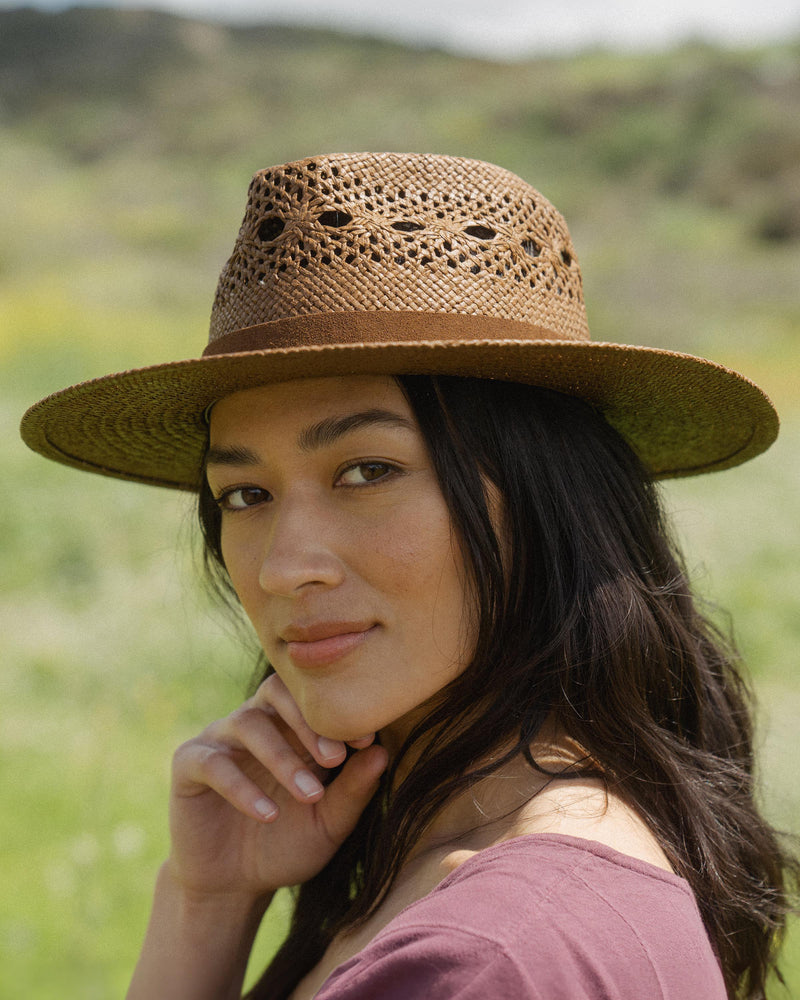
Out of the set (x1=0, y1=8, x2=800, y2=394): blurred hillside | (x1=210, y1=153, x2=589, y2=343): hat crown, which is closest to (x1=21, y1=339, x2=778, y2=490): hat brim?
(x1=210, y1=153, x2=589, y2=343): hat crown

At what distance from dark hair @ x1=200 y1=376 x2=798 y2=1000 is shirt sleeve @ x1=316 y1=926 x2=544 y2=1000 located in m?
0.49

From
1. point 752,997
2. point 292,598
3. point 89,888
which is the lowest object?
point 89,888

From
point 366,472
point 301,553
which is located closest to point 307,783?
point 301,553

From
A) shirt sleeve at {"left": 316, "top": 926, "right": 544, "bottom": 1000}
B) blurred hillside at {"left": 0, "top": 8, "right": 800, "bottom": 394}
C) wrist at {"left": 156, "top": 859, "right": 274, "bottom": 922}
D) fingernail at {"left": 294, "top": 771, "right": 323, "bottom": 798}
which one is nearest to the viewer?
shirt sleeve at {"left": 316, "top": 926, "right": 544, "bottom": 1000}

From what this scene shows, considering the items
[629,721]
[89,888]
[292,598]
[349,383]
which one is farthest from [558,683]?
[89,888]

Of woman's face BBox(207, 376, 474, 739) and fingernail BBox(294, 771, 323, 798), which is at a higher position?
woman's face BBox(207, 376, 474, 739)

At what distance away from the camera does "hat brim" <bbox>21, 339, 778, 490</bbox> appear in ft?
5.62

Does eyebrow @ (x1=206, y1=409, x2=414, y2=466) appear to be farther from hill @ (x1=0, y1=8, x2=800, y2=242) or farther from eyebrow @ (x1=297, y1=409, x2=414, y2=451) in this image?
hill @ (x1=0, y1=8, x2=800, y2=242)

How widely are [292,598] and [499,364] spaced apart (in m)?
0.53

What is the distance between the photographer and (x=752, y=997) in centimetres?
211

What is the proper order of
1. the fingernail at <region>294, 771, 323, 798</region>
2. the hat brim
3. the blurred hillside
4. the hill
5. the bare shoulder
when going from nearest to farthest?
the bare shoulder < the hat brim < the fingernail at <region>294, 771, 323, 798</region> < the blurred hillside < the hill

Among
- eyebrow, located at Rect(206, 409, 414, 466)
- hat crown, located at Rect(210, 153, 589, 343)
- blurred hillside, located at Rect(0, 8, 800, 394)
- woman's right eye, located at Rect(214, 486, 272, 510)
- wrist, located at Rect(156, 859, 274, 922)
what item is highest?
blurred hillside, located at Rect(0, 8, 800, 394)

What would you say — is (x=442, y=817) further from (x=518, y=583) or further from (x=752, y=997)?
(x=752, y=997)

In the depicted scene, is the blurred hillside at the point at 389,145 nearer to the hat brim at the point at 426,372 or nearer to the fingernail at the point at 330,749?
the hat brim at the point at 426,372
